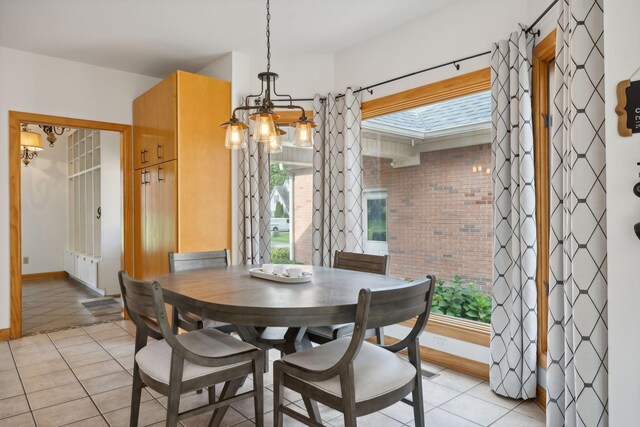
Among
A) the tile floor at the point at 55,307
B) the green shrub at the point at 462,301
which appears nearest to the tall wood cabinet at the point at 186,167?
the tile floor at the point at 55,307

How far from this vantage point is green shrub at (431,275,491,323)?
10.0ft

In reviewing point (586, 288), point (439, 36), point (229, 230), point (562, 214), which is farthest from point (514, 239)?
point (229, 230)

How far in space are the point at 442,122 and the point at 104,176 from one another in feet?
15.2

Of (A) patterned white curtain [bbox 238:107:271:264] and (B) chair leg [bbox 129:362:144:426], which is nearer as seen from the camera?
(B) chair leg [bbox 129:362:144:426]

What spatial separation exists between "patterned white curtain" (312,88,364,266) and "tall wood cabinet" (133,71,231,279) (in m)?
0.89

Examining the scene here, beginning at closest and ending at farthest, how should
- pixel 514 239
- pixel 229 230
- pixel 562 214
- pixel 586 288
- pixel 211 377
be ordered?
pixel 586 288
pixel 211 377
pixel 562 214
pixel 514 239
pixel 229 230

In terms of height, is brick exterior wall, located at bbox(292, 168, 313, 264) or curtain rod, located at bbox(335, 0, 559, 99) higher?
curtain rod, located at bbox(335, 0, 559, 99)

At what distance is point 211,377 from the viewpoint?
5.88 ft

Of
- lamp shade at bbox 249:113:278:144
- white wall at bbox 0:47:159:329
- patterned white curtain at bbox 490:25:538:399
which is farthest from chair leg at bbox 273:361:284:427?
white wall at bbox 0:47:159:329

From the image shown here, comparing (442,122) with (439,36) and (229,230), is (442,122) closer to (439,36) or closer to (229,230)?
(439,36)

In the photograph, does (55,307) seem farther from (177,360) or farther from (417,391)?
(417,391)

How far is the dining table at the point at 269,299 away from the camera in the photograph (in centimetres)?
164

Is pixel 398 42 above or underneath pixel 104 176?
above

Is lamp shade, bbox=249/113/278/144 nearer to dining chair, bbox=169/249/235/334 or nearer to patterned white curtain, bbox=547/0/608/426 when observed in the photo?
dining chair, bbox=169/249/235/334
